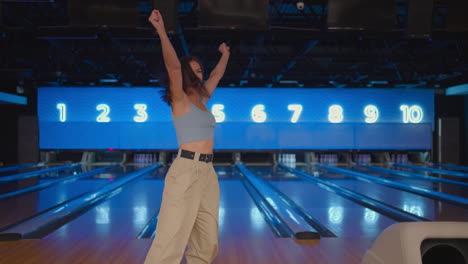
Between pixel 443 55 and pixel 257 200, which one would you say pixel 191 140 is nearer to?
pixel 257 200

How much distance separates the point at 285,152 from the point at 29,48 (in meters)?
6.44

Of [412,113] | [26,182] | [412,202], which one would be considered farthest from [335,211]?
[412,113]

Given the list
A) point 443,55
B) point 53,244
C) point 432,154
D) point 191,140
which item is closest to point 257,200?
point 53,244

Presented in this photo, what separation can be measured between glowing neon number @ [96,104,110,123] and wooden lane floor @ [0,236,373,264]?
307 inches

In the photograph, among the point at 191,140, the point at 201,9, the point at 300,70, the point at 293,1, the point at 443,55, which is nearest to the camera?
the point at 191,140

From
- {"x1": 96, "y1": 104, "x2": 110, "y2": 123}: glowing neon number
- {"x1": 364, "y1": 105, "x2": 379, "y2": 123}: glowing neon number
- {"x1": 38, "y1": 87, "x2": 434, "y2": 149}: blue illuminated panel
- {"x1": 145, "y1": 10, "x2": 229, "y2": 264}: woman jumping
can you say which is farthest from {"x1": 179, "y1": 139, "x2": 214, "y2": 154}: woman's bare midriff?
{"x1": 364, "y1": 105, "x2": 379, "y2": 123}: glowing neon number

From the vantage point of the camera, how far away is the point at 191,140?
199cm

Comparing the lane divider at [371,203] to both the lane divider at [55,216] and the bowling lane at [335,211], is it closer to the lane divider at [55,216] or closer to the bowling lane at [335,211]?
the bowling lane at [335,211]

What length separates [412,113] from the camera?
1101 centimetres

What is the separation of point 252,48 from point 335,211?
5394mm

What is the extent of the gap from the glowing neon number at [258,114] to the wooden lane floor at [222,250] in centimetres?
765

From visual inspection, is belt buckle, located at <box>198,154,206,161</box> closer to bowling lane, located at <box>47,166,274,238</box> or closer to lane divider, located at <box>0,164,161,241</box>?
bowling lane, located at <box>47,166,274,238</box>

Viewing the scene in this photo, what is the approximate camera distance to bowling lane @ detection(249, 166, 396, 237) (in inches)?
144

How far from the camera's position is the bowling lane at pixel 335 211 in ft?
12.0
